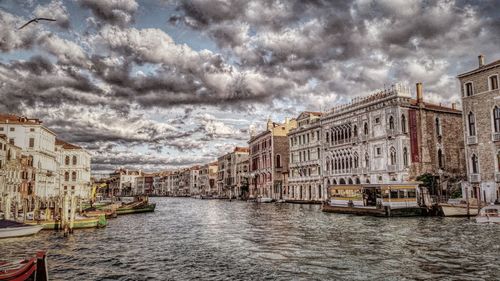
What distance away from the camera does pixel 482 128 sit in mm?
30484

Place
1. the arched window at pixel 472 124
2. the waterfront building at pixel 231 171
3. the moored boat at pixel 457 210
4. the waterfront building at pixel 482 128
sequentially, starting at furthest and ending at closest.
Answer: the waterfront building at pixel 231 171 < the arched window at pixel 472 124 < the waterfront building at pixel 482 128 < the moored boat at pixel 457 210

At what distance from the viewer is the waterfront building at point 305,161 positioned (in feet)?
162

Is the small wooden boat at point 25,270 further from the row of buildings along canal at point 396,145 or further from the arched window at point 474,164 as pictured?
the arched window at point 474,164

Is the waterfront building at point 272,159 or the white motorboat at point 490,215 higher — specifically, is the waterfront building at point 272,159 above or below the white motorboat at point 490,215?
above

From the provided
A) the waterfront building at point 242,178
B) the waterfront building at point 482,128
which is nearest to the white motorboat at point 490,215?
the waterfront building at point 482,128

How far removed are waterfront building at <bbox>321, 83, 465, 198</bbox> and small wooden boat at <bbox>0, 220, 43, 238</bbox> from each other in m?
29.0

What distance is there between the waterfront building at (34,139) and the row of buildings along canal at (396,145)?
30.3 m

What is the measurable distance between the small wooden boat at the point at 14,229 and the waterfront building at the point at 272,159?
140ft

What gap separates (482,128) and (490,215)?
A: 1043cm

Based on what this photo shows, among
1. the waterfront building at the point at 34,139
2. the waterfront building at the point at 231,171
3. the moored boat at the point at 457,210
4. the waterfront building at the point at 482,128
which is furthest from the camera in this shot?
the waterfront building at the point at 231,171

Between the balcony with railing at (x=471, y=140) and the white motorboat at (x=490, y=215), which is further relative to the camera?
the balcony with railing at (x=471, y=140)

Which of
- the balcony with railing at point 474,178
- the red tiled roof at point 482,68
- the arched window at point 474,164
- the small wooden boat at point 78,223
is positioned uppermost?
the red tiled roof at point 482,68

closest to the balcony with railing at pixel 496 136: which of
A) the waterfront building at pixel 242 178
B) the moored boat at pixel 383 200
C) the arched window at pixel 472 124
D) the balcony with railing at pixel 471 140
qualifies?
the balcony with railing at pixel 471 140

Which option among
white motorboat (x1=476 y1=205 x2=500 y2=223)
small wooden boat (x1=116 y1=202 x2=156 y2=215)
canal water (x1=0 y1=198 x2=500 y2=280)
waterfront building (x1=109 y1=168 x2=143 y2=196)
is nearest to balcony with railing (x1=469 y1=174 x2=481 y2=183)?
white motorboat (x1=476 y1=205 x2=500 y2=223)
